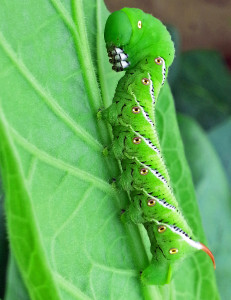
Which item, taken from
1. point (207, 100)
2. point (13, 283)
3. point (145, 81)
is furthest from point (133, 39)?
point (207, 100)

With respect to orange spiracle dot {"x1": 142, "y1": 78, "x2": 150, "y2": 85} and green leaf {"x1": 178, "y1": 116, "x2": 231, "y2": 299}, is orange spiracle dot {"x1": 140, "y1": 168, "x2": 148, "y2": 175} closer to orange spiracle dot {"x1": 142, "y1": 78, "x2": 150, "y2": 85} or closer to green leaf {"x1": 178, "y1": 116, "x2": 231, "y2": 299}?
orange spiracle dot {"x1": 142, "y1": 78, "x2": 150, "y2": 85}

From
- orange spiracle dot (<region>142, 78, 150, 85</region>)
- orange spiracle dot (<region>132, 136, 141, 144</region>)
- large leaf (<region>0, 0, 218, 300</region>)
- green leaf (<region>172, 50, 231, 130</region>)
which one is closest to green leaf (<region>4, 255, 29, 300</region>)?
large leaf (<region>0, 0, 218, 300</region>)

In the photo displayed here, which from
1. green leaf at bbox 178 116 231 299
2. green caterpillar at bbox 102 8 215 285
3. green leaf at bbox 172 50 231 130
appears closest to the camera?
green caterpillar at bbox 102 8 215 285

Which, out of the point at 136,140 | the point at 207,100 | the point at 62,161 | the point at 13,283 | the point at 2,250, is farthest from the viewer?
the point at 207,100

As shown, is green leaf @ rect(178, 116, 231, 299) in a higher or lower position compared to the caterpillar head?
lower

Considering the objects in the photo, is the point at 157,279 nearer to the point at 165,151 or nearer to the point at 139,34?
the point at 165,151

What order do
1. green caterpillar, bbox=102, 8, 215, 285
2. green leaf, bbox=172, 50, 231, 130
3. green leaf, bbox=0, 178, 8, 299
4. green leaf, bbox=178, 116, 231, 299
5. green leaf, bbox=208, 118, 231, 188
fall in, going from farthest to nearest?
1. green leaf, bbox=172, 50, 231, 130
2. green leaf, bbox=208, 118, 231, 188
3. green leaf, bbox=178, 116, 231, 299
4. green leaf, bbox=0, 178, 8, 299
5. green caterpillar, bbox=102, 8, 215, 285

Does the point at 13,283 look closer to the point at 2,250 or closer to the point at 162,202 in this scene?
the point at 2,250
